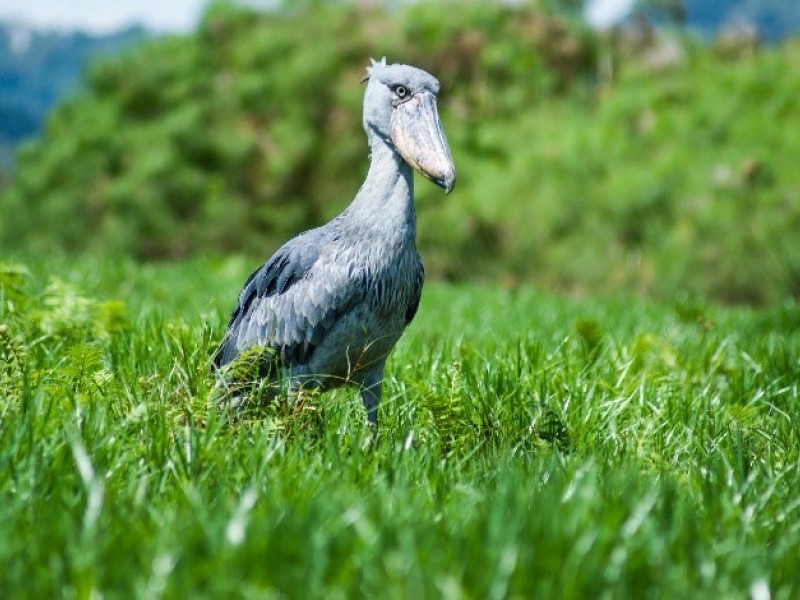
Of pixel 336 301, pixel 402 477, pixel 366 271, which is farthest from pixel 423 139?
pixel 402 477

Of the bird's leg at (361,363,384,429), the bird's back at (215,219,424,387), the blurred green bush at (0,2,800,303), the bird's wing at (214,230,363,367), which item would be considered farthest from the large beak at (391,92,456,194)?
the blurred green bush at (0,2,800,303)

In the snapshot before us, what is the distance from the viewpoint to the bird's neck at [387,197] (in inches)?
122

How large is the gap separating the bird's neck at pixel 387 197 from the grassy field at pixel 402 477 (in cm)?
55

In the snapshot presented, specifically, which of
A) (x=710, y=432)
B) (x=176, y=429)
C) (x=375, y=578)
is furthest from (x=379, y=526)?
(x=710, y=432)

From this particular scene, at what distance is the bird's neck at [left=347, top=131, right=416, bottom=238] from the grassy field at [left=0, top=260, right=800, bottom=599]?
55 cm

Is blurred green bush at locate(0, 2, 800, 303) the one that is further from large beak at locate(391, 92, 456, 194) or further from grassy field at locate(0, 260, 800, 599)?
large beak at locate(391, 92, 456, 194)

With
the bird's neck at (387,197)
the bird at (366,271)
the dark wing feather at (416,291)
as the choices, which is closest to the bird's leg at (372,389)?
the bird at (366,271)

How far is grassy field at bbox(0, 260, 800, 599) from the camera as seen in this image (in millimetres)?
1806

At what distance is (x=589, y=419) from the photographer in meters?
3.21

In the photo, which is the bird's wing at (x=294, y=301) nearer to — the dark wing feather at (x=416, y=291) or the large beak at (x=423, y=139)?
the dark wing feather at (x=416, y=291)

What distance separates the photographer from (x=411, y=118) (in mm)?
3113

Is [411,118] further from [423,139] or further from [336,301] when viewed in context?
[336,301]

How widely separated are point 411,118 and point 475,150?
46.6 feet

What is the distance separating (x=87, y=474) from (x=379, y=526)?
0.62 meters
